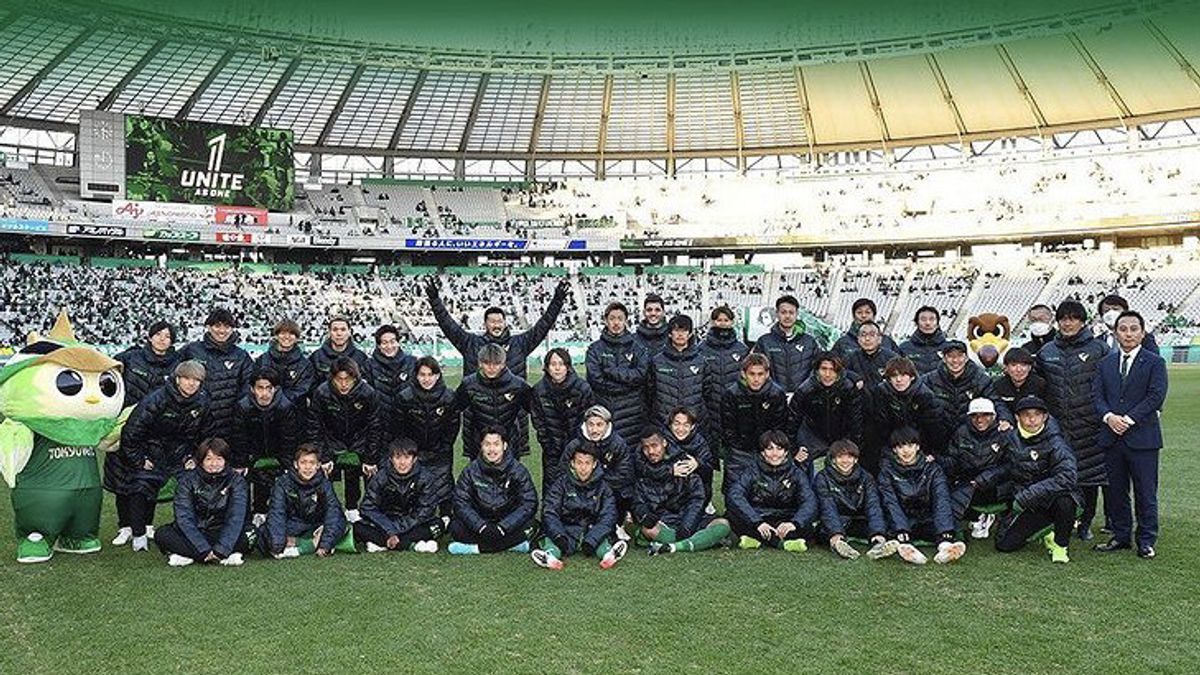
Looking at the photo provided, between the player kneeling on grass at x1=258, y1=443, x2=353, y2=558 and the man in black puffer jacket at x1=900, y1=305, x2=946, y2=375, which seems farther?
the man in black puffer jacket at x1=900, y1=305, x2=946, y2=375

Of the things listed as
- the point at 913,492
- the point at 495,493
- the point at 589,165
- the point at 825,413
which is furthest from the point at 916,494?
the point at 589,165

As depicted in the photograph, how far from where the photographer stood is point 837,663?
181 inches

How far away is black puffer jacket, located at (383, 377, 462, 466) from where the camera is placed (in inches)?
306

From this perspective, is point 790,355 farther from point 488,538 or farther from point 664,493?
point 488,538

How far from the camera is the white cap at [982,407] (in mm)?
7152

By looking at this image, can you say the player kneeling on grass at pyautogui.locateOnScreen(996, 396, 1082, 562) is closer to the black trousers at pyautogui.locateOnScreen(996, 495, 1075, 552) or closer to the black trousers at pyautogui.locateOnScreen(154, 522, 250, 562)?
the black trousers at pyautogui.locateOnScreen(996, 495, 1075, 552)

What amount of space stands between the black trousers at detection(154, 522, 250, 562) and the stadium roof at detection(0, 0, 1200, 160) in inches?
1239

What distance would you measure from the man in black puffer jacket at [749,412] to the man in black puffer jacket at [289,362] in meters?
3.76

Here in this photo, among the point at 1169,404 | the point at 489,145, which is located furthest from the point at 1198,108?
the point at 489,145

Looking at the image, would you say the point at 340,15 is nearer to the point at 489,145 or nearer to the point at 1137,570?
the point at 489,145

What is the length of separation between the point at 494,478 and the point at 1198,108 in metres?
46.5

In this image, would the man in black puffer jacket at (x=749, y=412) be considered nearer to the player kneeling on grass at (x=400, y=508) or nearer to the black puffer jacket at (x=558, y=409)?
the black puffer jacket at (x=558, y=409)

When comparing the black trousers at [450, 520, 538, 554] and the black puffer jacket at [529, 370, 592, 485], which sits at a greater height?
the black puffer jacket at [529, 370, 592, 485]

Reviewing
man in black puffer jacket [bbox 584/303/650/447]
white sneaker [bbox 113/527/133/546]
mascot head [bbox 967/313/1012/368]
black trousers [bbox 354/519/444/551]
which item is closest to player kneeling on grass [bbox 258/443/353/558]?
black trousers [bbox 354/519/444/551]
